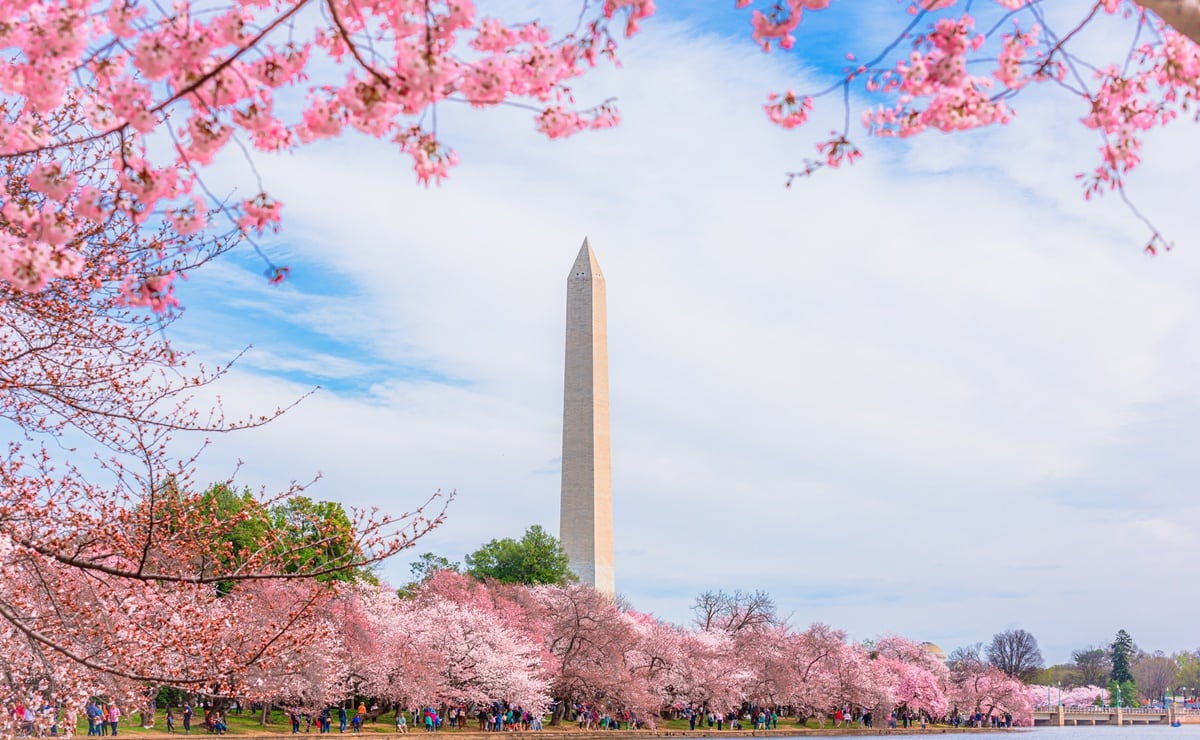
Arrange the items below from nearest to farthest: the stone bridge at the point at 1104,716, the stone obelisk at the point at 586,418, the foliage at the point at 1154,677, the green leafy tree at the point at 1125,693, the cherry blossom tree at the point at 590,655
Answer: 1. the cherry blossom tree at the point at 590,655
2. the stone obelisk at the point at 586,418
3. the stone bridge at the point at 1104,716
4. the green leafy tree at the point at 1125,693
5. the foliage at the point at 1154,677

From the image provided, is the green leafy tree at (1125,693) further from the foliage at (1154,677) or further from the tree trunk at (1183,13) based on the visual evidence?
the tree trunk at (1183,13)

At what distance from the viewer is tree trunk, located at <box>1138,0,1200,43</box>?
14.3 ft

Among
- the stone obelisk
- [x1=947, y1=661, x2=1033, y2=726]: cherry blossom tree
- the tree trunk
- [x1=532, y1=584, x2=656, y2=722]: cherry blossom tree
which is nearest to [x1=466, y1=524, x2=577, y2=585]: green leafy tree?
the stone obelisk

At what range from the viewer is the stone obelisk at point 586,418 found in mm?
46156

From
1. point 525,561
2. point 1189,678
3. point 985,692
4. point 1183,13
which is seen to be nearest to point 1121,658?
point 1189,678

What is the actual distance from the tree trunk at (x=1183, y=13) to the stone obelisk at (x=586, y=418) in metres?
41.4

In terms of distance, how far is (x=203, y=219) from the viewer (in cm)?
542

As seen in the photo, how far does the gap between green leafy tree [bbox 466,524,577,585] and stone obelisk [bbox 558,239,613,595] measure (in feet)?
7.98

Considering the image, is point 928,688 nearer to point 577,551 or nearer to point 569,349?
point 577,551

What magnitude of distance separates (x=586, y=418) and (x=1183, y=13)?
42100 mm

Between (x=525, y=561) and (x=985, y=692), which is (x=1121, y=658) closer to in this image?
(x=985, y=692)

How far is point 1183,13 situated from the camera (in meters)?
4.37

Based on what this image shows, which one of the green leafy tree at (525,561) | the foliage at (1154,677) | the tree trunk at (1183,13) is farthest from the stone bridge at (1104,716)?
the tree trunk at (1183,13)

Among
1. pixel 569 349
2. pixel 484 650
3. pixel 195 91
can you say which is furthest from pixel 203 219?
pixel 569 349
